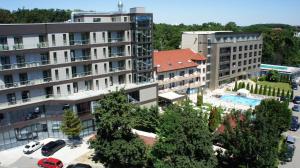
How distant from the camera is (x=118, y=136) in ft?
117

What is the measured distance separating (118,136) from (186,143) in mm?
9523

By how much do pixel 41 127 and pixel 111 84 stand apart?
1492 centimetres

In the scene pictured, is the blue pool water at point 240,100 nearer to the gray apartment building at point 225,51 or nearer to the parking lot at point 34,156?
the gray apartment building at point 225,51

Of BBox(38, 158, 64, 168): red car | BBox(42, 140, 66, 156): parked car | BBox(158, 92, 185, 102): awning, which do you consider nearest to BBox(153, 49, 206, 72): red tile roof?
BBox(158, 92, 185, 102): awning

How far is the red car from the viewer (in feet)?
127

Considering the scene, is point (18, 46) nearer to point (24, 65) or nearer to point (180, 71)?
point (24, 65)

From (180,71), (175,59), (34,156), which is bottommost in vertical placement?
(34,156)

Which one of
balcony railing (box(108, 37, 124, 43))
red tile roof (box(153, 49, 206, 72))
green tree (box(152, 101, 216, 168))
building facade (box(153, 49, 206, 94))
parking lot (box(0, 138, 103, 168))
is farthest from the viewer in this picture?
red tile roof (box(153, 49, 206, 72))

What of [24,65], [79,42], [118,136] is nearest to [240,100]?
[79,42]

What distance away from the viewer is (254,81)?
313ft

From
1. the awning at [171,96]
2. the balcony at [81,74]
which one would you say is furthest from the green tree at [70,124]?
the awning at [171,96]

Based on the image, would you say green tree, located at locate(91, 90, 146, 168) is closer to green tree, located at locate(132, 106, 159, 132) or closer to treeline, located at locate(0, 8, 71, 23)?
green tree, located at locate(132, 106, 159, 132)

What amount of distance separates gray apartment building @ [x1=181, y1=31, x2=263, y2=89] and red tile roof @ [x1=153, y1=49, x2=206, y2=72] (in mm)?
4103

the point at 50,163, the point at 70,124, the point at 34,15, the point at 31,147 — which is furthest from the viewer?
the point at 34,15
